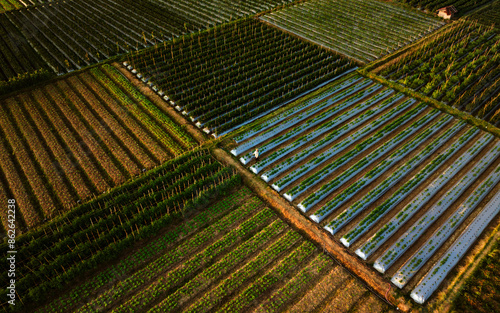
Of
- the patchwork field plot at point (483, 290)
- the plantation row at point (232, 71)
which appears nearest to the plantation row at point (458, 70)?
the plantation row at point (232, 71)

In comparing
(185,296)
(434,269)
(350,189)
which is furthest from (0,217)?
(434,269)

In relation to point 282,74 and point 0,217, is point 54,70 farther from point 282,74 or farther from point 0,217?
point 282,74

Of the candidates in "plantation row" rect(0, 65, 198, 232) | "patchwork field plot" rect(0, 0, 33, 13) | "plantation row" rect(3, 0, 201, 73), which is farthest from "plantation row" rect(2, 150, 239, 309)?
"patchwork field plot" rect(0, 0, 33, 13)

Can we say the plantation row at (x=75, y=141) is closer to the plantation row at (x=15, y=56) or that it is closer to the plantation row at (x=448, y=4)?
the plantation row at (x=15, y=56)

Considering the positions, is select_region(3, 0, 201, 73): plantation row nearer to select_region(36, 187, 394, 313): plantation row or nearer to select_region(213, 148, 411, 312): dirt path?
select_region(213, 148, 411, 312): dirt path

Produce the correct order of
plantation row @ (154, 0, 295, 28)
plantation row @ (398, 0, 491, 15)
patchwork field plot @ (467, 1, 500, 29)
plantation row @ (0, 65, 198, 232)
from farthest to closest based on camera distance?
plantation row @ (398, 0, 491, 15), plantation row @ (154, 0, 295, 28), patchwork field plot @ (467, 1, 500, 29), plantation row @ (0, 65, 198, 232)
